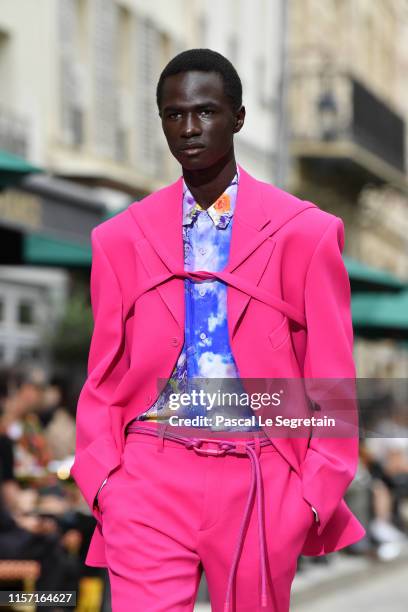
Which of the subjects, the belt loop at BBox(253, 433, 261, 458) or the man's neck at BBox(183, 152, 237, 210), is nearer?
the belt loop at BBox(253, 433, 261, 458)

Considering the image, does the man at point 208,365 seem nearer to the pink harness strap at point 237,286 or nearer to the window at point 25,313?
the pink harness strap at point 237,286

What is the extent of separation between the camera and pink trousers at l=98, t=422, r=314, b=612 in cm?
409

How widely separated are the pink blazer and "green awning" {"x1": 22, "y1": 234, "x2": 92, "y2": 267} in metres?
9.78

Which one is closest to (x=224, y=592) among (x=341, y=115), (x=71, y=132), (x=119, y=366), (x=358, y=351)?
(x=119, y=366)

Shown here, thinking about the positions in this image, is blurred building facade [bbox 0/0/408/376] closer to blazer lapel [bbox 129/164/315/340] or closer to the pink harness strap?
blazer lapel [bbox 129/164/315/340]

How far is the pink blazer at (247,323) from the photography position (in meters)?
4.23

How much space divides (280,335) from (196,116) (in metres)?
0.52

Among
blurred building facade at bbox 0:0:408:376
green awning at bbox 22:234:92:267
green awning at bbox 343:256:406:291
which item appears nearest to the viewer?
green awning at bbox 22:234:92:267

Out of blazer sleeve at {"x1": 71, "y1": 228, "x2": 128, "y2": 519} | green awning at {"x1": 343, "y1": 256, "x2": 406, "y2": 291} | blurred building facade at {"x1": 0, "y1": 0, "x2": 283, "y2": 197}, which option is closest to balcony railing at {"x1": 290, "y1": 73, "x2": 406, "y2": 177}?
blurred building facade at {"x1": 0, "y1": 0, "x2": 283, "y2": 197}

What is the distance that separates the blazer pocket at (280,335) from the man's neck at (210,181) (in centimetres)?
34

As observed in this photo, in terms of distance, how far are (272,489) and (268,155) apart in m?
27.8

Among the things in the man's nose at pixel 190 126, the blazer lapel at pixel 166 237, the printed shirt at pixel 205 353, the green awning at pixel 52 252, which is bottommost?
the printed shirt at pixel 205 353

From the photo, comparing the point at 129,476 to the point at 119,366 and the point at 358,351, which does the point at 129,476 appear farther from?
the point at 358,351

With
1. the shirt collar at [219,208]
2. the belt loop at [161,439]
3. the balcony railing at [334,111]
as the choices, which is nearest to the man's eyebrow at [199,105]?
the shirt collar at [219,208]
